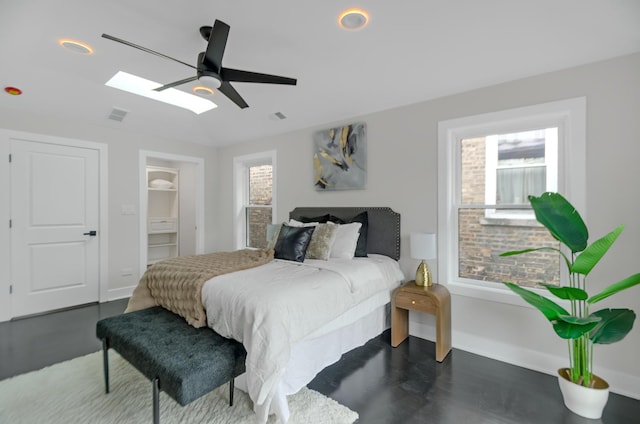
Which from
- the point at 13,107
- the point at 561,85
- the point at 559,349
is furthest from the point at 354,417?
the point at 13,107

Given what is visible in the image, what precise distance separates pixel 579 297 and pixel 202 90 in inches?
151

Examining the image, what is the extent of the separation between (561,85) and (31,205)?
576 centimetres

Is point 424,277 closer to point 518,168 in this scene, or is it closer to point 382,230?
point 382,230

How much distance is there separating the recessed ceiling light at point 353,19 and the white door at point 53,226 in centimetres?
388

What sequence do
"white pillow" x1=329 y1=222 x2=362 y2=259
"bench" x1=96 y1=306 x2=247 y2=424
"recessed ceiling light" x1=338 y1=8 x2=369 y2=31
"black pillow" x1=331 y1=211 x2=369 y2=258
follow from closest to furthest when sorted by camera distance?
"bench" x1=96 y1=306 x2=247 y2=424, "recessed ceiling light" x1=338 y1=8 x2=369 y2=31, "white pillow" x1=329 y1=222 x2=362 y2=259, "black pillow" x1=331 y1=211 x2=369 y2=258

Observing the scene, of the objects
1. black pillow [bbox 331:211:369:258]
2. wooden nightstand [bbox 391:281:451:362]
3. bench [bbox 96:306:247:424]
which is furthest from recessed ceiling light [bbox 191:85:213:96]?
wooden nightstand [bbox 391:281:451:362]

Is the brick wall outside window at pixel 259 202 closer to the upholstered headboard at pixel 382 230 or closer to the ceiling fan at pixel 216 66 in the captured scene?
the upholstered headboard at pixel 382 230

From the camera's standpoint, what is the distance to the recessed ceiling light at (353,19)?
2021mm

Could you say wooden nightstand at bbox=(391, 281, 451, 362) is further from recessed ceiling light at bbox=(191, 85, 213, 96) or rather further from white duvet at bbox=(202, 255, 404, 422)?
recessed ceiling light at bbox=(191, 85, 213, 96)

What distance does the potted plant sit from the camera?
1783mm

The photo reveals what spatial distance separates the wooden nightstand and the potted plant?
78 cm

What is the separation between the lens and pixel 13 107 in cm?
346

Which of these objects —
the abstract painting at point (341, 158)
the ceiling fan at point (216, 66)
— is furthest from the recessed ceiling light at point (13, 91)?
the abstract painting at point (341, 158)

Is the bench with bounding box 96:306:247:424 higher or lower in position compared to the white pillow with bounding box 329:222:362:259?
lower
